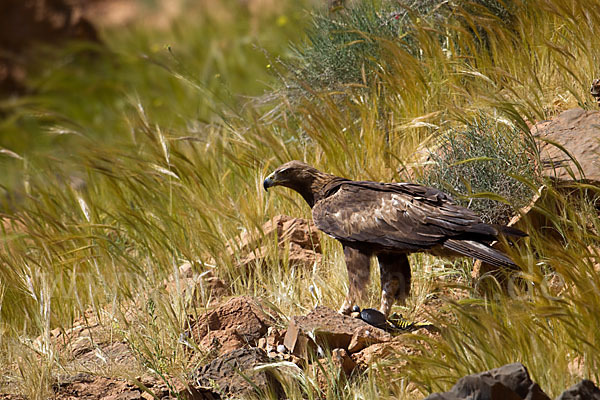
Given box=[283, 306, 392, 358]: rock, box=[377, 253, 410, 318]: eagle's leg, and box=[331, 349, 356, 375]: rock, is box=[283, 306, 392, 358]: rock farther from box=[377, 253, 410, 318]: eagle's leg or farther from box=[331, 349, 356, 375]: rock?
box=[377, 253, 410, 318]: eagle's leg

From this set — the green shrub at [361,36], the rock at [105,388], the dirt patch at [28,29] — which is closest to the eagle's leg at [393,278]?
the rock at [105,388]

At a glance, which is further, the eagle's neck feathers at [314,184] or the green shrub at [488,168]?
A: the eagle's neck feathers at [314,184]

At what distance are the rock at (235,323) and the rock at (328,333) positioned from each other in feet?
0.88

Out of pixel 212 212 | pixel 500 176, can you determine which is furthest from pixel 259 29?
pixel 500 176

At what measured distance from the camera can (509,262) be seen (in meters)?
3.87

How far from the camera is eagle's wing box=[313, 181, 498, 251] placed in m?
4.11

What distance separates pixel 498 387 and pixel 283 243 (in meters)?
2.57

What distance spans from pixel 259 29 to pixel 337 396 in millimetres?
8093

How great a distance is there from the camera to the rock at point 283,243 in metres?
5.04

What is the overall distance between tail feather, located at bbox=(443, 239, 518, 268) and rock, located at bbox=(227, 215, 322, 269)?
3.87 feet

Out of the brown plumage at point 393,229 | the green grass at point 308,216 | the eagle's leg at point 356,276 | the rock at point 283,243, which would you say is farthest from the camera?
the rock at point 283,243

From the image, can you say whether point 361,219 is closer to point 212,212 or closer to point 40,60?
point 212,212

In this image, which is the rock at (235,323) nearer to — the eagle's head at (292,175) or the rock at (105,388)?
the rock at (105,388)

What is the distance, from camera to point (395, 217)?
430cm
